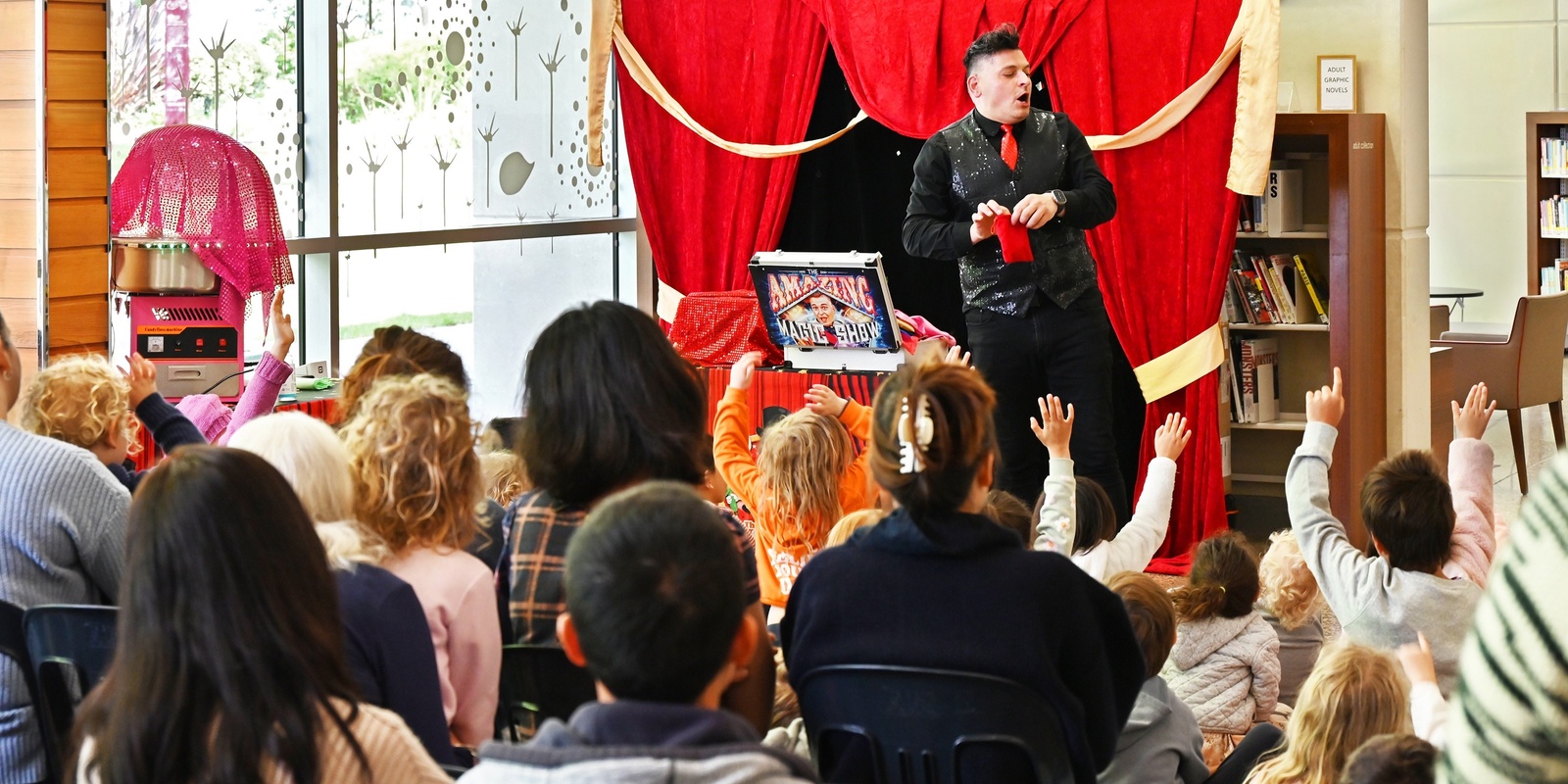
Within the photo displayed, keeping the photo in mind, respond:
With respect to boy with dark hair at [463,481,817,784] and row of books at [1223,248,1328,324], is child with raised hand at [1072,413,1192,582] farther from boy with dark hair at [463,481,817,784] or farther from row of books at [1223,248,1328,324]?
row of books at [1223,248,1328,324]

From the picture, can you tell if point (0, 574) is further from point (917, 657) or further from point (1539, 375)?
point (1539, 375)

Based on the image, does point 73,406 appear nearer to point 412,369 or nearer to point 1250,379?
point 412,369

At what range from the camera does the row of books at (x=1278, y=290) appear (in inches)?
222

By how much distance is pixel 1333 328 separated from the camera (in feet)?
17.8

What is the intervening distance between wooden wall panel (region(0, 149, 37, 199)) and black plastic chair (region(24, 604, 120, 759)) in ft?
7.88

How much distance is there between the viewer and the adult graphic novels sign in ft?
16.5

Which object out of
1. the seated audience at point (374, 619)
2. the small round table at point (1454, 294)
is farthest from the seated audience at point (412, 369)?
the small round table at point (1454, 294)

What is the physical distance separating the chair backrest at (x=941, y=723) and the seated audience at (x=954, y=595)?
0.03 meters

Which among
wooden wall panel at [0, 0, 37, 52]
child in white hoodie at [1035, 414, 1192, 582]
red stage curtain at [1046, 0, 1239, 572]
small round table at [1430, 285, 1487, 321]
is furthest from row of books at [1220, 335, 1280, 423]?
wooden wall panel at [0, 0, 37, 52]

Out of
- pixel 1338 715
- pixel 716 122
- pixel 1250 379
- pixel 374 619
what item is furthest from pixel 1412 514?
pixel 716 122

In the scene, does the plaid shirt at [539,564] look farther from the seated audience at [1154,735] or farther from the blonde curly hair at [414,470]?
the seated audience at [1154,735]

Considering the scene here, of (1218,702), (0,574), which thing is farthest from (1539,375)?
(0,574)

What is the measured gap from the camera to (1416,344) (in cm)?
565

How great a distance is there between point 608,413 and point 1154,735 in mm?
930
